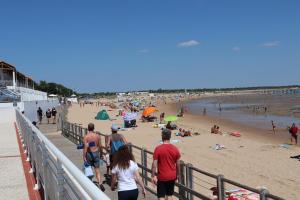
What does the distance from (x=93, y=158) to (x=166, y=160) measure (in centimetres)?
247

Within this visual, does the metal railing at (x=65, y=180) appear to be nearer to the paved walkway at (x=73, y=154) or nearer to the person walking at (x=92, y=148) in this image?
the person walking at (x=92, y=148)

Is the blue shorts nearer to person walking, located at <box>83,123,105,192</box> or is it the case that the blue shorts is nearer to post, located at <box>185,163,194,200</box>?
person walking, located at <box>83,123,105,192</box>

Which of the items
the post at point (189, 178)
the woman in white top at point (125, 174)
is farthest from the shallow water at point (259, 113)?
the woman in white top at point (125, 174)

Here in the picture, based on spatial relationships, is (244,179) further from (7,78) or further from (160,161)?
(7,78)

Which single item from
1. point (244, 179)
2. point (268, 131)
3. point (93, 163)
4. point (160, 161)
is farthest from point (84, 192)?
point (268, 131)

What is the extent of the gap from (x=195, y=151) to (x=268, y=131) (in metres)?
15.6

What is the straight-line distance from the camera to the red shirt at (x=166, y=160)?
6914 mm

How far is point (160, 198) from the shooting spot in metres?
7.17

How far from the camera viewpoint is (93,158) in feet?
29.4

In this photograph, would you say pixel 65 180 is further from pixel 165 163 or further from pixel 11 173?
pixel 11 173

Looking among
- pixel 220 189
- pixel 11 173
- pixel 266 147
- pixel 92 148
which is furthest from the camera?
pixel 266 147

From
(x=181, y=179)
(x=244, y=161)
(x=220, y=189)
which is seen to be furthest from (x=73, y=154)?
(x=220, y=189)

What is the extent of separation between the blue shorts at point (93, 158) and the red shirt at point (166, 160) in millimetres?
2291

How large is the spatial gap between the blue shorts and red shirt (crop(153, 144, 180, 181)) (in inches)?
90.2
